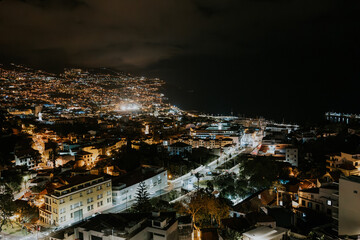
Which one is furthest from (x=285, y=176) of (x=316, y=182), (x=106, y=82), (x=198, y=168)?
(x=106, y=82)

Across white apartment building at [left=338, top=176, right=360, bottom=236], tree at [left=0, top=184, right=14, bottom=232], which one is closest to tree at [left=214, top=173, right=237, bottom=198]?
white apartment building at [left=338, top=176, right=360, bottom=236]

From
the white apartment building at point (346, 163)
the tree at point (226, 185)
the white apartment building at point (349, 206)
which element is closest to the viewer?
the white apartment building at point (349, 206)

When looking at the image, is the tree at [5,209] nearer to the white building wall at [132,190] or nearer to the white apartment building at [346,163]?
the white building wall at [132,190]

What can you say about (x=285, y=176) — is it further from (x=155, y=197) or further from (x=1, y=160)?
(x=1, y=160)

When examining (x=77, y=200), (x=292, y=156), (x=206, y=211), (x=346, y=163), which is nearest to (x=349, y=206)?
(x=206, y=211)

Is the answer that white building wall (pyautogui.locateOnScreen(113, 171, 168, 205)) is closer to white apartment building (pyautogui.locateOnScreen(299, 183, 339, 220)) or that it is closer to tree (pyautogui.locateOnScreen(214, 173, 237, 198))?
tree (pyautogui.locateOnScreen(214, 173, 237, 198))

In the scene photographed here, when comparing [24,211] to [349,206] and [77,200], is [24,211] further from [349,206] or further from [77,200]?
[349,206]

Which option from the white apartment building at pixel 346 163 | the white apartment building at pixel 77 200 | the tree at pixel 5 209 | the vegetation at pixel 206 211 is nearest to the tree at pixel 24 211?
the tree at pixel 5 209

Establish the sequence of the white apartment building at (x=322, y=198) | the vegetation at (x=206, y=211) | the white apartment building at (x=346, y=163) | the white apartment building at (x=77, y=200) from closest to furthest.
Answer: the white apartment building at (x=322, y=198) → the vegetation at (x=206, y=211) → the white apartment building at (x=77, y=200) → the white apartment building at (x=346, y=163)
